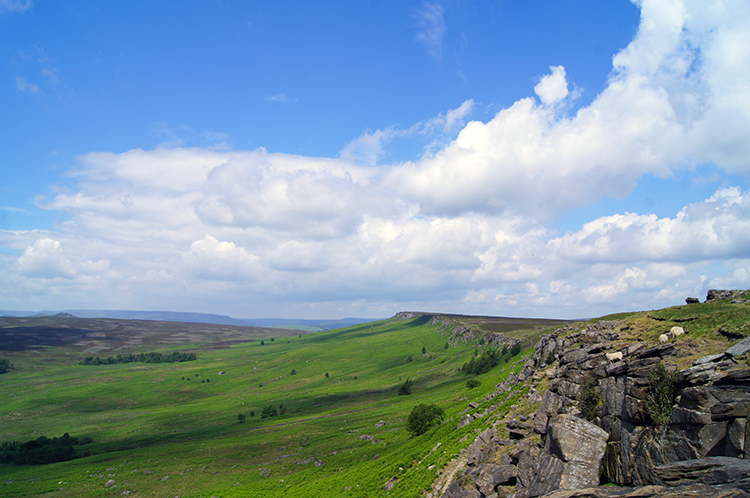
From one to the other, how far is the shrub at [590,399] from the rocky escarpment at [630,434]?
8cm

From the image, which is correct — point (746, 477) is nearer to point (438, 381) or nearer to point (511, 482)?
point (511, 482)

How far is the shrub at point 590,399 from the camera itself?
97.0 ft

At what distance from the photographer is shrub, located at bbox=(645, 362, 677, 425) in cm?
2309

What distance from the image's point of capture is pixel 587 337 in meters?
47.8

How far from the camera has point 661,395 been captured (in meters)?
23.8

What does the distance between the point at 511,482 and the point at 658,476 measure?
13.1 meters

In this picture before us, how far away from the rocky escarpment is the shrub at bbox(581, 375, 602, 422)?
79 millimetres

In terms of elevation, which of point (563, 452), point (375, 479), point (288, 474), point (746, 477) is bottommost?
point (288, 474)

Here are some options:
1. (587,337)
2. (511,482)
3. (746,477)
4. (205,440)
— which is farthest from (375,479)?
(205,440)

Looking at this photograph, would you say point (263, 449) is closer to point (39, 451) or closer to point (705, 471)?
point (39, 451)

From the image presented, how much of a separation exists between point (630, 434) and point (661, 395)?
3368 mm

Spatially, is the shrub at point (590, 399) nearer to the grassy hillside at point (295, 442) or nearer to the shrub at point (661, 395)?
the shrub at point (661, 395)

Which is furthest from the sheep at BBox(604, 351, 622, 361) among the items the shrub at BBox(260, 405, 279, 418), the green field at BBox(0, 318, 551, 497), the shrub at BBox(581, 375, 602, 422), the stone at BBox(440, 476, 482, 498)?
the shrub at BBox(260, 405, 279, 418)

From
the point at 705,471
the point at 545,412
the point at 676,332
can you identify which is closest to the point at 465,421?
the point at 545,412
